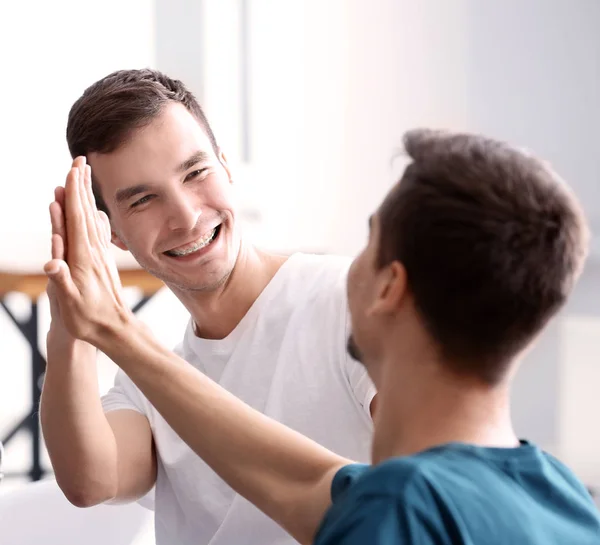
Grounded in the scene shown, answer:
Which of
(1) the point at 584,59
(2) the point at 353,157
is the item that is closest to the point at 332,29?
(2) the point at 353,157

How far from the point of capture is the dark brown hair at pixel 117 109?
1.47 meters

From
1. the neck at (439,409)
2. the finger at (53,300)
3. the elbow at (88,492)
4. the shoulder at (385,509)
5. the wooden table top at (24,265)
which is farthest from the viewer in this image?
the wooden table top at (24,265)

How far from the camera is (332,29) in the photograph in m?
3.18

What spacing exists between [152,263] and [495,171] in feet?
2.74

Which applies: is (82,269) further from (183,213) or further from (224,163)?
(224,163)

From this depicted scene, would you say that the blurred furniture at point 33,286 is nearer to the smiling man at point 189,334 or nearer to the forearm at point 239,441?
the smiling man at point 189,334

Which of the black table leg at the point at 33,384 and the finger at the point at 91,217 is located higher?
the finger at the point at 91,217

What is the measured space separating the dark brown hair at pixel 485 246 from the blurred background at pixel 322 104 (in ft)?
5.30

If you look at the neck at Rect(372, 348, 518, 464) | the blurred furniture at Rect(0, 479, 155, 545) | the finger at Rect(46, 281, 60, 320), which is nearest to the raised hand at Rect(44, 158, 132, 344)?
the finger at Rect(46, 281, 60, 320)

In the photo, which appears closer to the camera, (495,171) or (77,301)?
(495,171)

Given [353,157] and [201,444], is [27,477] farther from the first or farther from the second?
[201,444]

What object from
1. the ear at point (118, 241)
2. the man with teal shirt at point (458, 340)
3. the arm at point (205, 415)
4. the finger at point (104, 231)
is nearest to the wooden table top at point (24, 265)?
the ear at point (118, 241)

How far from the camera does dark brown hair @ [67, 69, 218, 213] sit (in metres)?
1.47

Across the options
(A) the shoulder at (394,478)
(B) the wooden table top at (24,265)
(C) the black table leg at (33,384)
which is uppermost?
(A) the shoulder at (394,478)
